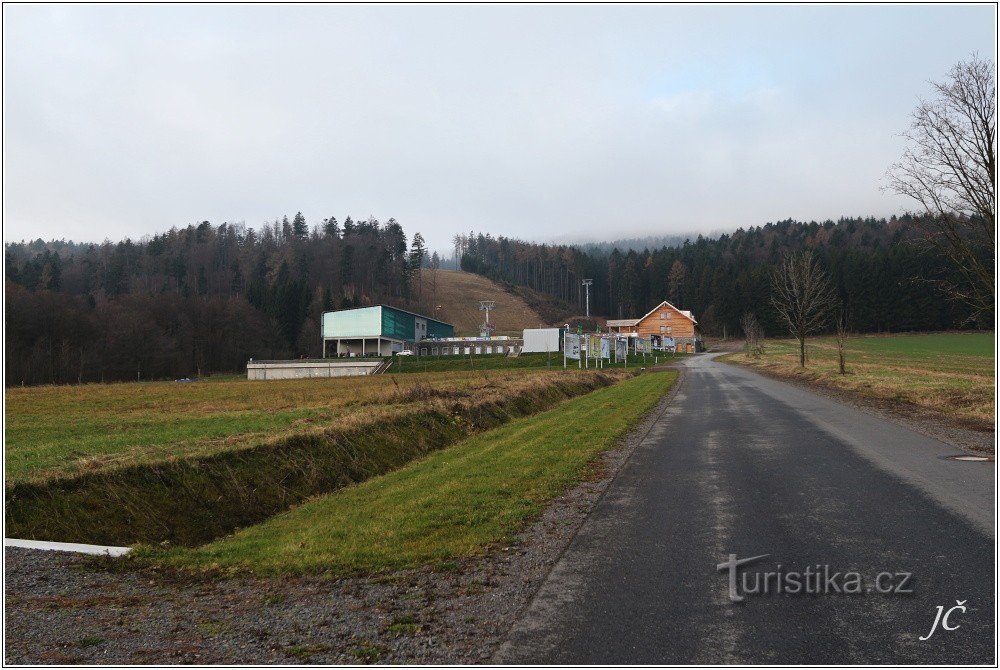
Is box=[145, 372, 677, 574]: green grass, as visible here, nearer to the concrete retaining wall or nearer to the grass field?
the grass field

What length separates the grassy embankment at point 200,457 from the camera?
1035cm

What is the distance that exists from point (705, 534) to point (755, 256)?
604 feet

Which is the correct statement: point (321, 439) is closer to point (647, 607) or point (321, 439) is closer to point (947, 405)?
point (647, 607)

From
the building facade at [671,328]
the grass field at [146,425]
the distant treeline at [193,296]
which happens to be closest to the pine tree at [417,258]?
the distant treeline at [193,296]

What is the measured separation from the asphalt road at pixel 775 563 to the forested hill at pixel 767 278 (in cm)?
7528

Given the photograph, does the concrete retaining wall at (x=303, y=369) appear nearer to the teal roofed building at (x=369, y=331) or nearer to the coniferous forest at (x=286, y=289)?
the coniferous forest at (x=286, y=289)

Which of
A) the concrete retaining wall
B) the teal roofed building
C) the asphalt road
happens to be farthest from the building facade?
the asphalt road

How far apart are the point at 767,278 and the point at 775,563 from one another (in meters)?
139

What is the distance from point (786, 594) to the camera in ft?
17.6

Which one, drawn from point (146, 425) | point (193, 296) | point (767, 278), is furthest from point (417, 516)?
point (767, 278)

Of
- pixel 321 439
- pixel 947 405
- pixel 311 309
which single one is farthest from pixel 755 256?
pixel 321 439

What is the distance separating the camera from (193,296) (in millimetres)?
106625

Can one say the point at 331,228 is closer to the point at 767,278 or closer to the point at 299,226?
the point at 299,226

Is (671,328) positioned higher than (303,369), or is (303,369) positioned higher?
(671,328)
